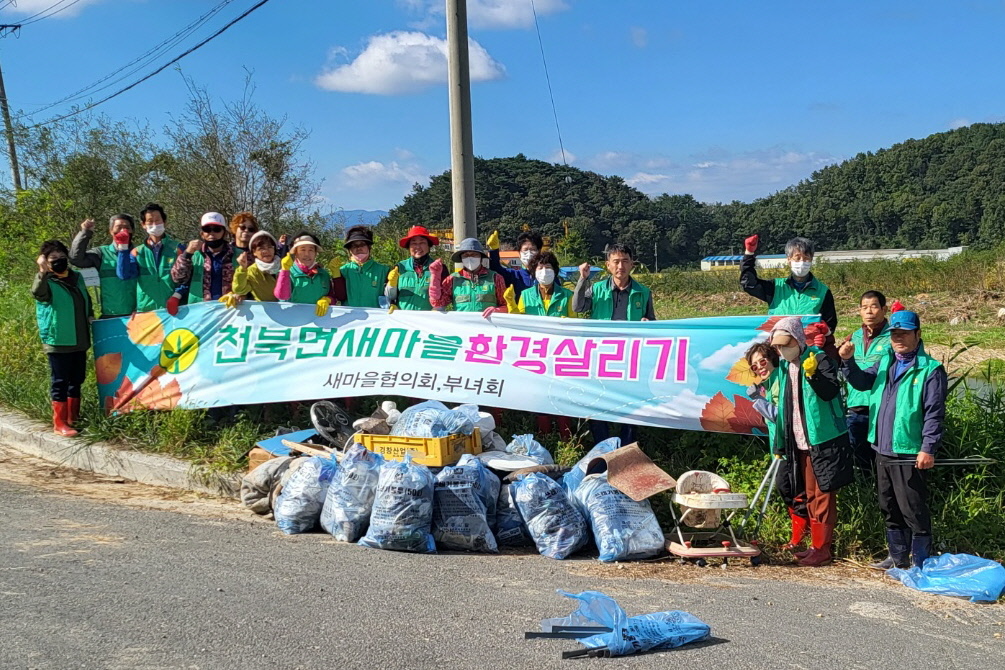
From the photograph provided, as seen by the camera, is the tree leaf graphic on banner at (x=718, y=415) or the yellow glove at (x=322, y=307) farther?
the yellow glove at (x=322, y=307)

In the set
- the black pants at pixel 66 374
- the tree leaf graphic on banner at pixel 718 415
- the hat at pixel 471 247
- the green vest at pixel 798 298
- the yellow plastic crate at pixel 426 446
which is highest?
the hat at pixel 471 247

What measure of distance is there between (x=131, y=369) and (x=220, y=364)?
3.33ft

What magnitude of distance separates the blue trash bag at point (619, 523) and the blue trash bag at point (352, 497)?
1385mm

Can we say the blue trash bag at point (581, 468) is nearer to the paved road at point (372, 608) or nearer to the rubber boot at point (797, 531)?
the paved road at point (372, 608)

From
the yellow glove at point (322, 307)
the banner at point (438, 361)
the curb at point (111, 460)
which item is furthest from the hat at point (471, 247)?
the curb at point (111, 460)

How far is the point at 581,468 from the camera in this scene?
5602 millimetres

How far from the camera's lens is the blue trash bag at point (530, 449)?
601 centimetres

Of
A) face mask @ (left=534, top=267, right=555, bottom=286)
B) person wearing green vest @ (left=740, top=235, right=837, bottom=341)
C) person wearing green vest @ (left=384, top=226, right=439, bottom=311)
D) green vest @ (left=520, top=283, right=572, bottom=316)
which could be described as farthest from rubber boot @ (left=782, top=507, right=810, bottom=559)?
person wearing green vest @ (left=384, top=226, right=439, bottom=311)

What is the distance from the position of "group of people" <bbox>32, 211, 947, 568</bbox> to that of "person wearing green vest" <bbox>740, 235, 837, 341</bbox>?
0.4 inches

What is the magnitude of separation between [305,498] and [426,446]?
2.89 ft

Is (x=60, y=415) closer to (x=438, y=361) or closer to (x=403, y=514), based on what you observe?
(x=438, y=361)

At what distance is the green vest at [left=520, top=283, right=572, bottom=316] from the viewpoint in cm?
694

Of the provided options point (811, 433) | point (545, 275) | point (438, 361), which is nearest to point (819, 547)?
point (811, 433)

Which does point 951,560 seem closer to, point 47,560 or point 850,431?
point 850,431
